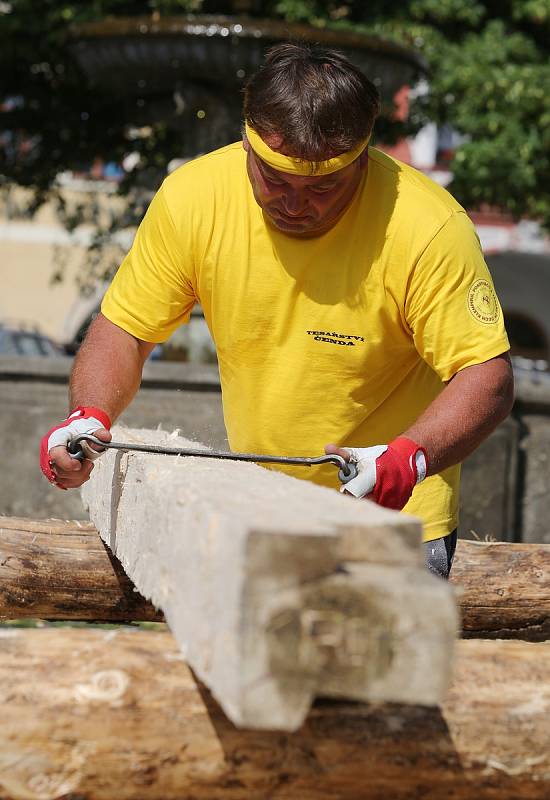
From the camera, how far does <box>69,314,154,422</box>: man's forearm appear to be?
3014 mm

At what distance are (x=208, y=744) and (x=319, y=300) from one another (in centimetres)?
132

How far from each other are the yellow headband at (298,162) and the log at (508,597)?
4.23 feet

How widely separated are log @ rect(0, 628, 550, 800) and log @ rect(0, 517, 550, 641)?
3.67ft

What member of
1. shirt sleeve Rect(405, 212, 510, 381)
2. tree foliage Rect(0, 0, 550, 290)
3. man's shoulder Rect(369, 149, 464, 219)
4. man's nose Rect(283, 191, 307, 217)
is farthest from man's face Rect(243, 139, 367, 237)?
tree foliage Rect(0, 0, 550, 290)

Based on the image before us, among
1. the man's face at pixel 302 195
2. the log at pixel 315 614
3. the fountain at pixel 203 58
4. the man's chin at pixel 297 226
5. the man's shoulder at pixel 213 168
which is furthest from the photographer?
the fountain at pixel 203 58

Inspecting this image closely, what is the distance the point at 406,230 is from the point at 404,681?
154 centimetres

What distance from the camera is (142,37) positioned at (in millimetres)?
6547

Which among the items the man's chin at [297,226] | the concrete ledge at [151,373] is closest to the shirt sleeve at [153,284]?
the man's chin at [297,226]

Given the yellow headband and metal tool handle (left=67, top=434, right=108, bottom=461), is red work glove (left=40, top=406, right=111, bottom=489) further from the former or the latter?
the yellow headband

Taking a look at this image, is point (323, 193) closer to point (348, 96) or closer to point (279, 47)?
point (348, 96)

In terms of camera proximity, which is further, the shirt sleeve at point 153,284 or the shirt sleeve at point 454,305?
the shirt sleeve at point 153,284

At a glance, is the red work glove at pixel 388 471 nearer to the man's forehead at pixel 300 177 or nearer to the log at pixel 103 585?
the man's forehead at pixel 300 177

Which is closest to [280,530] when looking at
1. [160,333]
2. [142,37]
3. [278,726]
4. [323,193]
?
[278,726]

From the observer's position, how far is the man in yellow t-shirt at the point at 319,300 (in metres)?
2.79
